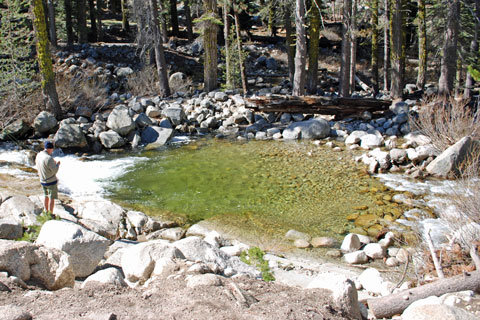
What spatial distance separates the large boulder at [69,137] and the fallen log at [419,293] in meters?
12.1

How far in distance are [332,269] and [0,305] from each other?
4.77 metres

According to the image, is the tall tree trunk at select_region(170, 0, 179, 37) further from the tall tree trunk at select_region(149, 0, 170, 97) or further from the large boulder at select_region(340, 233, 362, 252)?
the large boulder at select_region(340, 233, 362, 252)

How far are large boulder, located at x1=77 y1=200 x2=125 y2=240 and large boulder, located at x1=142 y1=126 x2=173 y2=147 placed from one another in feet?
22.4

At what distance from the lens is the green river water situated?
342 inches

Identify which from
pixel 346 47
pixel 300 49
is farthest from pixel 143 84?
pixel 346 47

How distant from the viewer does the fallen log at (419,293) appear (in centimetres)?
466

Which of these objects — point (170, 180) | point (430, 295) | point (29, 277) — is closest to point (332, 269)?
point (430, 295)

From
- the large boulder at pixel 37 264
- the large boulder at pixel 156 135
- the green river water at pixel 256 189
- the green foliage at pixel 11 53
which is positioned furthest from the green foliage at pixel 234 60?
the large boulder at pixel 37 264

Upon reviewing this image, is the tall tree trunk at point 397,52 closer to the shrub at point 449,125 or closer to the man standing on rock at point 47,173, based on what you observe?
the shrub at point 449,125

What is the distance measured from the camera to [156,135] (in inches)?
618

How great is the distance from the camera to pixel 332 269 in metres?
6.59

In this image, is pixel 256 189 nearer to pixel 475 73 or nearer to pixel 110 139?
pixel 475 73

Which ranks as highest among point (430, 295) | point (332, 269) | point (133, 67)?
point (133, 67)

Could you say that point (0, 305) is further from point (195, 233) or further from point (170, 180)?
point (170, 180)
